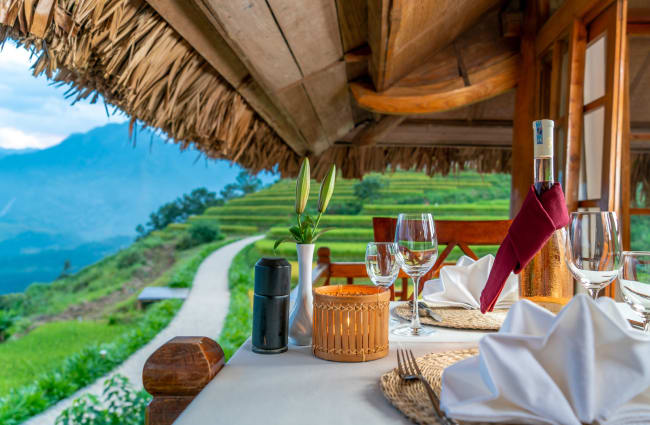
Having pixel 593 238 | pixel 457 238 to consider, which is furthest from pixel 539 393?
pixel 457 238

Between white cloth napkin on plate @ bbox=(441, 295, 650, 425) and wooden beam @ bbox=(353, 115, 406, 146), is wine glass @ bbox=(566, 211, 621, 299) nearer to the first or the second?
white cloth napkin on plate @ bbox=(441, 295, 650, 425)

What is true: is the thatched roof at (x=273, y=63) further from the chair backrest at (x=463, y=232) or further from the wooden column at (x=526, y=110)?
the chair backrest at (x=463, y=232)

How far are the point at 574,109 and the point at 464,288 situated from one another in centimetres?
129

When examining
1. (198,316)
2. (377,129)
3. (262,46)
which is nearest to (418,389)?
(262,46)

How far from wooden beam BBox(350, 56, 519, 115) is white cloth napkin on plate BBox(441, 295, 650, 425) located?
2063 mm

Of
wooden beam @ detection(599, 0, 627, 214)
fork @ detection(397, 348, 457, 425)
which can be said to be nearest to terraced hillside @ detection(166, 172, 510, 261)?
wooden beam @ detection(599, 0, 627, 214)

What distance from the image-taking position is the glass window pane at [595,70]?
1766 millimetres

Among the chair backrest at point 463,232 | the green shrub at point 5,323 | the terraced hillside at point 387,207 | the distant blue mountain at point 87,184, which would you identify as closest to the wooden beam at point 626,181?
the chair backrest at point 463,232

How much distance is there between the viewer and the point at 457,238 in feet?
5.14

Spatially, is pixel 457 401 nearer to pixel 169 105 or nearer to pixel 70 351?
pixel 169 105

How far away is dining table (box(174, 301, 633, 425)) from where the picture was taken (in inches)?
17.9

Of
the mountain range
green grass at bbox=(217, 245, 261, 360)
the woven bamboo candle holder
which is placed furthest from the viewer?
the mountain range

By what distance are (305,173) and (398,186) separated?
1940cm

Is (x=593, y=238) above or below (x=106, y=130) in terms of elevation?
below
